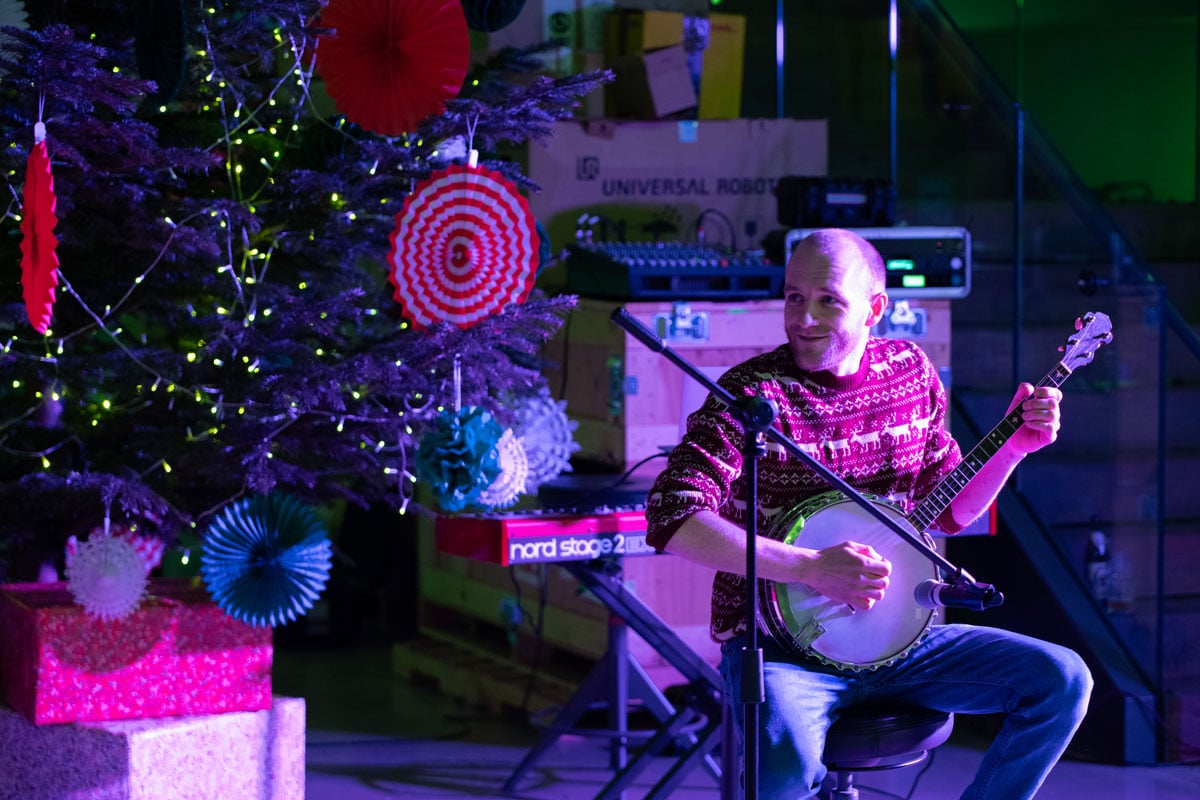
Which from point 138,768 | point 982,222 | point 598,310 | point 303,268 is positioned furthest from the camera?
point 982,222

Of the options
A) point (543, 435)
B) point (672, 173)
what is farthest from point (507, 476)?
point (672, 173)

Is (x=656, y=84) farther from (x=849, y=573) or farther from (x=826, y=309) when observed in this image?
(x=849, y=573)

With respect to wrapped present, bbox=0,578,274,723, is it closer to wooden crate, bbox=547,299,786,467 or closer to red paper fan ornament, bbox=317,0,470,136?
red paper fan ornament, bbox=317,0,470,136

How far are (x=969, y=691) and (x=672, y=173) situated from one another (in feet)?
8.30

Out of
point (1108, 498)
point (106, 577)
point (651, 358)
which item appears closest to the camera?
point (106, 577)

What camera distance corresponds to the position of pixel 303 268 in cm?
390

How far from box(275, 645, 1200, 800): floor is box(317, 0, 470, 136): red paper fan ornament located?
66.1 inches

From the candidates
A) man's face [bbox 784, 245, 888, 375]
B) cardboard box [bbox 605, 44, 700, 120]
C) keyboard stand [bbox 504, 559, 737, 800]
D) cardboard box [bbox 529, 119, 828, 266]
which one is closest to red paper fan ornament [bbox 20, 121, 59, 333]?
keyboard stand [bbox 504, 559, 737, 800]

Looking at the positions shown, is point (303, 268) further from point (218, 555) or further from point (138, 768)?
point (138, 768)

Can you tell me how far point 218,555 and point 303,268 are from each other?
0.78 metres

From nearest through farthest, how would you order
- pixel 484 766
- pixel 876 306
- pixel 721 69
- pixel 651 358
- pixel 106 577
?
1. pixel 876 306
2. pixel 106 577
3. pixel 484 766
4. pixel 651 358
5. pixel 721 69

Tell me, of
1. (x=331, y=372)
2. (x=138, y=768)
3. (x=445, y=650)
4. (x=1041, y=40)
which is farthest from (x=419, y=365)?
(x=1041, y=40)

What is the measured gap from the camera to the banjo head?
9.20 feet

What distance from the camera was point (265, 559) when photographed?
3.46 m
